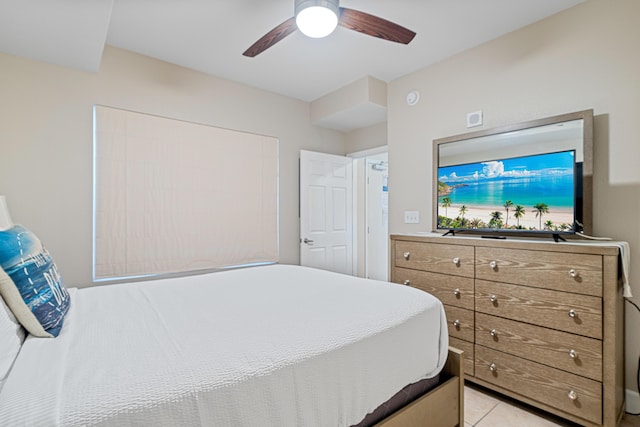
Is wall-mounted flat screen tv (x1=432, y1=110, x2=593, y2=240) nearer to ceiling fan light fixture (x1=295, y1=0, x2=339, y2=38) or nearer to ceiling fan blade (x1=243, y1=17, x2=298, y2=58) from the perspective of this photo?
ceiling fan light fixture (x1=295, y1=0, x2=339, y2=38)

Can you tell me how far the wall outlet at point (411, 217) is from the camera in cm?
306

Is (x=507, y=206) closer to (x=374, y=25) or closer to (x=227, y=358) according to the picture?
(x=374, y=25)

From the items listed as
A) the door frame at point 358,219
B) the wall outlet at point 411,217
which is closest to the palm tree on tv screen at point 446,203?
the wall outlet at point 411,217

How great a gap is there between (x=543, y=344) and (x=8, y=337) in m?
2.34

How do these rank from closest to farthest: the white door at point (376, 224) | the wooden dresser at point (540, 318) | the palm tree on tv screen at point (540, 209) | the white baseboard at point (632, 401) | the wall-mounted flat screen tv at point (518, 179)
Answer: the wooden dresser at point (540, 318)
the white baseboard at point (632, 401)
the wall-mounted flat screen tv at point (518, 179)
the palm tree on tv screen at point (540, 209)
the white door at point (376, 224)

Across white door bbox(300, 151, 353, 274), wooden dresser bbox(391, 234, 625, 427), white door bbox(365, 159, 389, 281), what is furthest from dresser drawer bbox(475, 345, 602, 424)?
white door bbox(365, 159, 389, 281)

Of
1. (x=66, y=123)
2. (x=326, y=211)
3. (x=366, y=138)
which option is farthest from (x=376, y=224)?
(x=66, y=123)

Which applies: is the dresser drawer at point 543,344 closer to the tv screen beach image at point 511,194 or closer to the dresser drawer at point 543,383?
the dresser drawer at point 543,383

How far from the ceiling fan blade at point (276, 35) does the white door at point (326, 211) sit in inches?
64.4

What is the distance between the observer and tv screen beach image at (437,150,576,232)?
204 centimetres

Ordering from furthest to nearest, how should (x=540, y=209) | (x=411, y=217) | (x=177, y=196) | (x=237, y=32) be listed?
(x=411, y=217) < (x=177, y=196) < (x=237, y=32) < (x=540, y=209)

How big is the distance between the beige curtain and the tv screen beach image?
1.83 meters

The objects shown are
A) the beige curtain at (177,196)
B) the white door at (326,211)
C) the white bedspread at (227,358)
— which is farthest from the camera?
the white door at (326,211)

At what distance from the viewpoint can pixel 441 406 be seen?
137 centimetres
